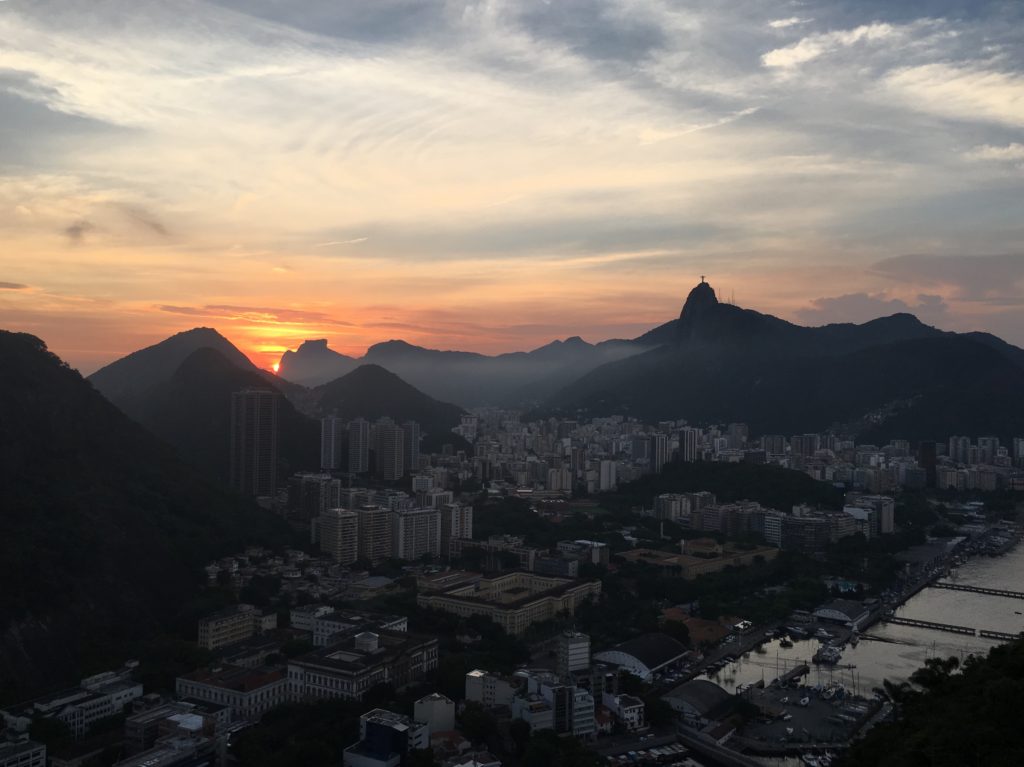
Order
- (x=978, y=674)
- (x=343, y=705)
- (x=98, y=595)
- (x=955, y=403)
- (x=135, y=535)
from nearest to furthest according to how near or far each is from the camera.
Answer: (x=978, y=674), (x=343, y=705), (x=98, y=595), (x=135, y=535), (x=955, y=403)

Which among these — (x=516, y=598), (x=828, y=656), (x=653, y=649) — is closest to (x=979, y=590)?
(x=828, y=656)

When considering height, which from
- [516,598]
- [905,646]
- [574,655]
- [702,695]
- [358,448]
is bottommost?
[905,646]

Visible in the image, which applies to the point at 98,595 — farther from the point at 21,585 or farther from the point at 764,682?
the point at 764,682

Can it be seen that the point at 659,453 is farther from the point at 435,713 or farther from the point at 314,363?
Result: the point at 314,363

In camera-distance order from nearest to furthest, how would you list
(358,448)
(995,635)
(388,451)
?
(995,635) → (358,448) → (388,451)

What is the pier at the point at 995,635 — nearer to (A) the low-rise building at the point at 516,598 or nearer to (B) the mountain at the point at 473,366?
(A) the low-rise building at the point at 516,598

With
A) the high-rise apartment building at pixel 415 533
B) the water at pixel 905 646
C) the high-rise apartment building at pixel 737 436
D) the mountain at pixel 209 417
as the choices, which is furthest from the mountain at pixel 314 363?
the water at pixel 905 646

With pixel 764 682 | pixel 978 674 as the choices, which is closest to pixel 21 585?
pixel 764 682
